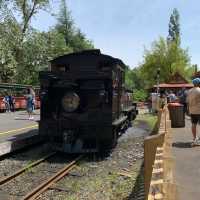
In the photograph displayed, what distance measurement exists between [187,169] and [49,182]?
3042mm

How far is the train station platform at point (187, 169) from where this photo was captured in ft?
25.8

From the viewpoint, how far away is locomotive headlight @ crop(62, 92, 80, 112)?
15.1m

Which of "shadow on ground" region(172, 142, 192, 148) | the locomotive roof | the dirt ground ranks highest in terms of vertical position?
the locomotive roof

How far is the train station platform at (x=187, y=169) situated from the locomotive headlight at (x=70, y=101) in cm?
325

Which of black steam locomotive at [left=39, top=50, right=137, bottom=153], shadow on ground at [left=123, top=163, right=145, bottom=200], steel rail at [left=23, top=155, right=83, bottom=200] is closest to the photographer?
shadow on ground at [left=123, top=163, right=145, bottom=200]

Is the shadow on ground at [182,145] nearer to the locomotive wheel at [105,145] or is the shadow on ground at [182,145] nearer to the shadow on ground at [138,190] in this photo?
Result: the locomotive wheel at [105,145]

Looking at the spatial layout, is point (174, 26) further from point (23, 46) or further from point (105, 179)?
Answer: point (105, 179)

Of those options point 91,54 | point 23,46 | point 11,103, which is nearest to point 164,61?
point 23,46

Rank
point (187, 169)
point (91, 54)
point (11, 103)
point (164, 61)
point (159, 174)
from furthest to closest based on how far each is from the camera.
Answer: point (164, 61) < point (11, 103) < point (91, 54) < point (187, 169) < point (159, 174)

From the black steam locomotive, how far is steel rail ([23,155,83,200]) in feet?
4.26

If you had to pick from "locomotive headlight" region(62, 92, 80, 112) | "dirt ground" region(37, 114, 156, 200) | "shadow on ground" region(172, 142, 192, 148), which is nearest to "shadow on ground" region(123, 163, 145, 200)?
"dirt ground" region(37, 114, 156, 200)

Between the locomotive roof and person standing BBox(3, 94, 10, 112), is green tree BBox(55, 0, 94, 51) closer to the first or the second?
person standing BBox(3, 94, 10, 112)

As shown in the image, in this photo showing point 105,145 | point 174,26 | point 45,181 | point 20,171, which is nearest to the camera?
point 45,181

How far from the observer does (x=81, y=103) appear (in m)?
15.3
